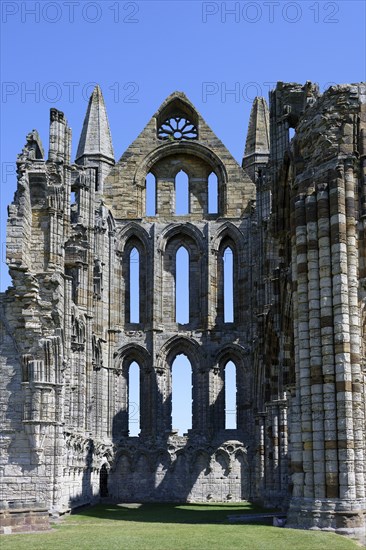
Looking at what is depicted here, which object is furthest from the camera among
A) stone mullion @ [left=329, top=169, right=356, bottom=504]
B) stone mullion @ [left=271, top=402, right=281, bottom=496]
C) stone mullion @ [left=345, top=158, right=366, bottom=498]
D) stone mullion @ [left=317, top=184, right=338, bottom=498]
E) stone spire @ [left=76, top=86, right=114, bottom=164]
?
stone spire @ [left=76, top=86, right=114, bottom=164]

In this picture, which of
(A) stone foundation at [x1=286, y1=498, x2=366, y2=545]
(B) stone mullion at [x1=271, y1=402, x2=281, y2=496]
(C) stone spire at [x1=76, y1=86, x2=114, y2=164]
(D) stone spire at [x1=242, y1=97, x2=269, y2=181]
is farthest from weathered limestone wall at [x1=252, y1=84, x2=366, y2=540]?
(C) stone spire at [x1=76, y1=86, x2=114, y2=164]

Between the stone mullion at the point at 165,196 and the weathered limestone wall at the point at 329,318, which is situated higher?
the stone mullion at the point at 165,196

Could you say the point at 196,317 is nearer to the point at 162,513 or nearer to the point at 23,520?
the point at 162,513

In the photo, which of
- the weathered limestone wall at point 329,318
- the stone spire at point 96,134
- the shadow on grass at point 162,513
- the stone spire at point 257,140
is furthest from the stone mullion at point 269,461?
the stone spire at point 96,134

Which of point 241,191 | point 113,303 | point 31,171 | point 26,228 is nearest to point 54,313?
point 26,228

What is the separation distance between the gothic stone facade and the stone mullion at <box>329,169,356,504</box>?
0.13ft

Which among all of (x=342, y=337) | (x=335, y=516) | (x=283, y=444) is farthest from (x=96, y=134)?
(x=335, y=516)

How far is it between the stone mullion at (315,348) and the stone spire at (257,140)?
22959 mm

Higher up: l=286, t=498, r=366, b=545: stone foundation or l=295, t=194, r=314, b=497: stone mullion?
l=295, t=194, r=314, b=497: stone mullion

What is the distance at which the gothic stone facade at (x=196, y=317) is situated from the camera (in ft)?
74.7

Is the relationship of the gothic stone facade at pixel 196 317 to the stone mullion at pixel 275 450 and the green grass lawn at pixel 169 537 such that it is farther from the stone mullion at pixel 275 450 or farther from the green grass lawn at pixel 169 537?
the green grass lawn at pixel 169 537

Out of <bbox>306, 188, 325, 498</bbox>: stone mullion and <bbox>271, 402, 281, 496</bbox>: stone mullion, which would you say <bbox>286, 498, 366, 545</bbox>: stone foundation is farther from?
<bbox>271, 402, 281, 496</bbox>: stone mullion

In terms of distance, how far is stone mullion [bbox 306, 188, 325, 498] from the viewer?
22250mm

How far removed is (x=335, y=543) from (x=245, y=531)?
10.5 feet
